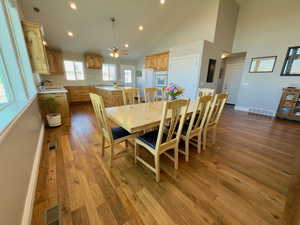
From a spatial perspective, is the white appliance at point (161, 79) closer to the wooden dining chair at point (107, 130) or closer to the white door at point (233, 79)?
the white door at point (233, 79)

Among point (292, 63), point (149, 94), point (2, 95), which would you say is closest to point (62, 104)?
point (2, 95)

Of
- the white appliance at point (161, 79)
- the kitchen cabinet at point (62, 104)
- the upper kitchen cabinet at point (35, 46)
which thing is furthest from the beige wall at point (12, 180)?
the white appliance at point (161, 79)

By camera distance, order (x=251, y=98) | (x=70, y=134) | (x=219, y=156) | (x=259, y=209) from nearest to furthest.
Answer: (x=259, y=209), (x=219, y=156), (x=70, y=134), (x=251, y=98)

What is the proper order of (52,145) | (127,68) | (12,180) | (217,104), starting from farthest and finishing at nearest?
1. (127,68)
2. (52,145)
3. (217,104)
4. (12,180)

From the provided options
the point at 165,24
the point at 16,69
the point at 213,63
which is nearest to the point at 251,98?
the point at 213,63

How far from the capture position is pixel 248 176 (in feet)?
5.32

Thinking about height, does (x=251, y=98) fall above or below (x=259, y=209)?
above

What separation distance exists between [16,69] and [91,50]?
15.0 ft

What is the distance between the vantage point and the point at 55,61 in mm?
5340

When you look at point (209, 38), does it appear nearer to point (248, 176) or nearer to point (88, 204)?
point (248, 176)

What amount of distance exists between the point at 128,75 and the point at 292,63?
290 inches

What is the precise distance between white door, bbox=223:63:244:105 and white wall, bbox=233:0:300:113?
1.02 m

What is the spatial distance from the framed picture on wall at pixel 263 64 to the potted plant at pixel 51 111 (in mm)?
6818

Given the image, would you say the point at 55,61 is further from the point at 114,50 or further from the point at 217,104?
the point at 217,104
